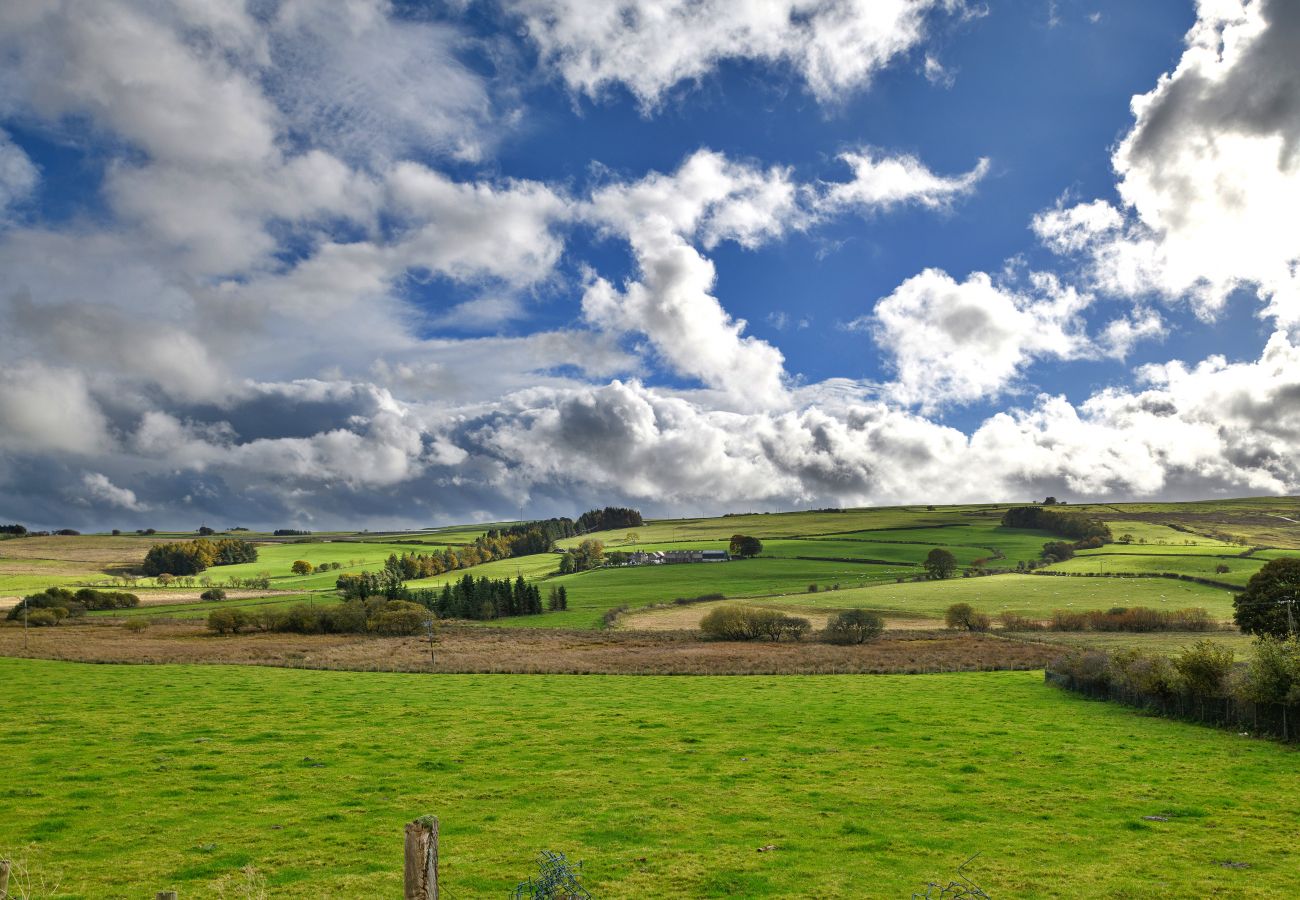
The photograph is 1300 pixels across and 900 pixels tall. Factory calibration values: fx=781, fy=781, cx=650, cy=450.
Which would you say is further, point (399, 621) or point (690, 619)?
point (690, 619)

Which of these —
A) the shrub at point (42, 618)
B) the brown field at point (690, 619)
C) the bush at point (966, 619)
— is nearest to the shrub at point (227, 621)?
the shrub at point (42, 618)

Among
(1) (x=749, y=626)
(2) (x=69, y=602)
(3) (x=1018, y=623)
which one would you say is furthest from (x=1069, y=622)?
(2) (x=69, y=602)

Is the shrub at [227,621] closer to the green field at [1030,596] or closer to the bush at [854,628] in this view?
the bush at [854,628]

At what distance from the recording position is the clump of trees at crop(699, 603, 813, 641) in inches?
4166

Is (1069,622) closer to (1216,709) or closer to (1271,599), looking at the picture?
(1271,599)

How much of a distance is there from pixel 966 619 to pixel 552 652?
191 feet

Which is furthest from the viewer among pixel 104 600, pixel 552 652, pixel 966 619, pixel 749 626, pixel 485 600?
pixel 104 600

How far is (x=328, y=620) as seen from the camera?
118 m

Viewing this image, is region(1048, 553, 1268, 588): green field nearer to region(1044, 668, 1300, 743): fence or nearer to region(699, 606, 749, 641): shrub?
region(699, 606, 749, 641): shrub

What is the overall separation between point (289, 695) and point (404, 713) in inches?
515

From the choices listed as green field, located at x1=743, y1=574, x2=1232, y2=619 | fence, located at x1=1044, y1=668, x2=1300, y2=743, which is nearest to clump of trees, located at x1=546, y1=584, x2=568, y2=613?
green field, located at x1=743, y1=574, x2=1232, y2=619

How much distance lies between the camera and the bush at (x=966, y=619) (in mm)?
107975

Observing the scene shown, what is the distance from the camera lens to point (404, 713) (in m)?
46.3

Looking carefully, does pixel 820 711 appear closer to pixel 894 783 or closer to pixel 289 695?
pixel 894 783
